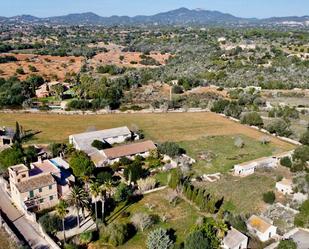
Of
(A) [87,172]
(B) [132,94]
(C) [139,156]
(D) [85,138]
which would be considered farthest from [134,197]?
(B) [132,94]

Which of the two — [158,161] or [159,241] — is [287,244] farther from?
[158,161]

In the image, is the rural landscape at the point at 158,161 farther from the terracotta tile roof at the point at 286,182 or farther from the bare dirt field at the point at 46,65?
the bare dirt field at the point at 46,65

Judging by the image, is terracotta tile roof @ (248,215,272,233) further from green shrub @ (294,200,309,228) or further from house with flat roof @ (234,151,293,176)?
house with flat roof @ (234,151,293,176)

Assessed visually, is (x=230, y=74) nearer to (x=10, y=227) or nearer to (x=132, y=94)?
(x=132, y=94)

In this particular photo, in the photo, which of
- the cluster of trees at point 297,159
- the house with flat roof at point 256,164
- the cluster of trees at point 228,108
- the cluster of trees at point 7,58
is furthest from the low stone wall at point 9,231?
the cluster of trees at point 7,58

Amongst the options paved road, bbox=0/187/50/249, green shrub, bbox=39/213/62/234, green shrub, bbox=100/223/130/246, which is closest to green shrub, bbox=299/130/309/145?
green shrub, bbox=100/223/130/246

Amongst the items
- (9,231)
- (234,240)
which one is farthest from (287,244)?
(9,231)
